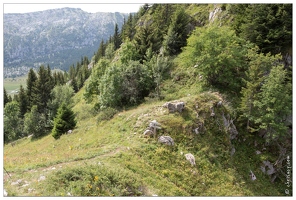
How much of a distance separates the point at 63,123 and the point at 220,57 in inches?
1051

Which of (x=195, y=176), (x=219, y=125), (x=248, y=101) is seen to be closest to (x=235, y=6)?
(x=248, y=101)

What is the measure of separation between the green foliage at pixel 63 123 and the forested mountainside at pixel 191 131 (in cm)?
16

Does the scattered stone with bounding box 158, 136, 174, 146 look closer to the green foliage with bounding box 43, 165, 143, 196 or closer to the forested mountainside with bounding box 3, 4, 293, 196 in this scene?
the forested mountainside with bounding box 3, 4, 293, 196

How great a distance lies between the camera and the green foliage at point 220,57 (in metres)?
31.7

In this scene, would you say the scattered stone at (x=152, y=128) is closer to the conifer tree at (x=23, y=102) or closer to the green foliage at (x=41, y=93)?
the green foliage at (x=41, y=93)

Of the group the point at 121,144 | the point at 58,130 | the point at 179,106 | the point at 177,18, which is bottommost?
the point at 58,130

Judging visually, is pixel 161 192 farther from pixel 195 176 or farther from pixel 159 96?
pixel 159 96

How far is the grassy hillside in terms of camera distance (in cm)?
1458

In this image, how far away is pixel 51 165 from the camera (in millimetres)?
17766

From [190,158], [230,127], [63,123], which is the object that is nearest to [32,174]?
[190,158]

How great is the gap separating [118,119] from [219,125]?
1321 centimetres

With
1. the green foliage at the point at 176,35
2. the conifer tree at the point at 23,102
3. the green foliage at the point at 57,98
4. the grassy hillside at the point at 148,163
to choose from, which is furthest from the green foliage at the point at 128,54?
the conifer tree at the point at 23,102

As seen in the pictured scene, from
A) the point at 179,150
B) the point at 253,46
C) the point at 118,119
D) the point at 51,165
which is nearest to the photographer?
the point at 51,165

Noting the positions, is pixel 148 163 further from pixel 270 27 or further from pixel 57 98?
pixel 57 98
